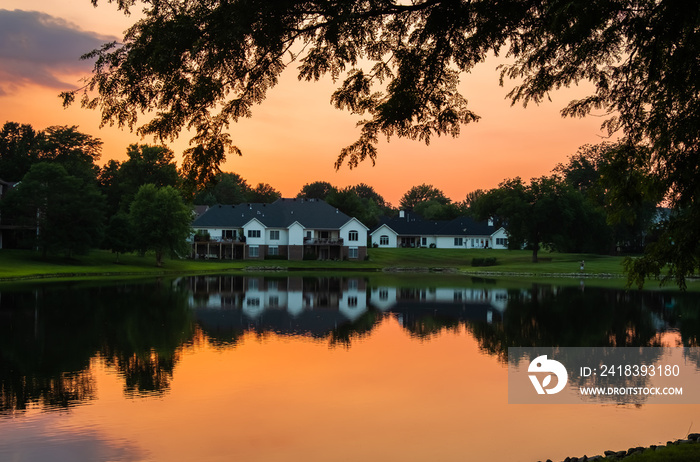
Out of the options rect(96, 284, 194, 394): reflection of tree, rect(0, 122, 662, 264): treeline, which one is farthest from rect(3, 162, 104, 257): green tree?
rect(96, 284, 194, 394): reflection of tree

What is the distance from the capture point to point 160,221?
74.7 metres

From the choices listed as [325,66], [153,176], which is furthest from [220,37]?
[153,176]

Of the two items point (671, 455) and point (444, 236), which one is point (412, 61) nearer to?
point (671, 455)

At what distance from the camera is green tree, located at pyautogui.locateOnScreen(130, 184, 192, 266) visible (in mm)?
73875

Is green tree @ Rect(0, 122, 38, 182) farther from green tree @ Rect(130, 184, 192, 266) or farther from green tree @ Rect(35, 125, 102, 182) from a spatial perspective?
green tree @ Rect(130, 184, 192, 266)

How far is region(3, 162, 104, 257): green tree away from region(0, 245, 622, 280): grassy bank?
7.70 feet

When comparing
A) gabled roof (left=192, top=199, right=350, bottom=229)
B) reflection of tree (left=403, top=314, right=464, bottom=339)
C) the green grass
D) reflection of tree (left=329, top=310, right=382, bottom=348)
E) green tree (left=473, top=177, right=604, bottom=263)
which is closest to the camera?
the green grass

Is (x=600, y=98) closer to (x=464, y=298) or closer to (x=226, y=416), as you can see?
(x=226, y=416)

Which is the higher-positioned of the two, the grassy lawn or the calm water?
the grassy lawn

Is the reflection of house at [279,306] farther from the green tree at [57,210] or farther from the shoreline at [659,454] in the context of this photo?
the green tree at [57,210]

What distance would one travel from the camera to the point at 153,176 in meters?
102

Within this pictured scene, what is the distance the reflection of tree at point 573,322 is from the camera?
24109mm

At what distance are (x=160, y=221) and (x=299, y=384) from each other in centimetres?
6103

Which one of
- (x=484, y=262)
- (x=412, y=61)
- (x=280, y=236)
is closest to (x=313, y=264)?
(x=280, y=236)
